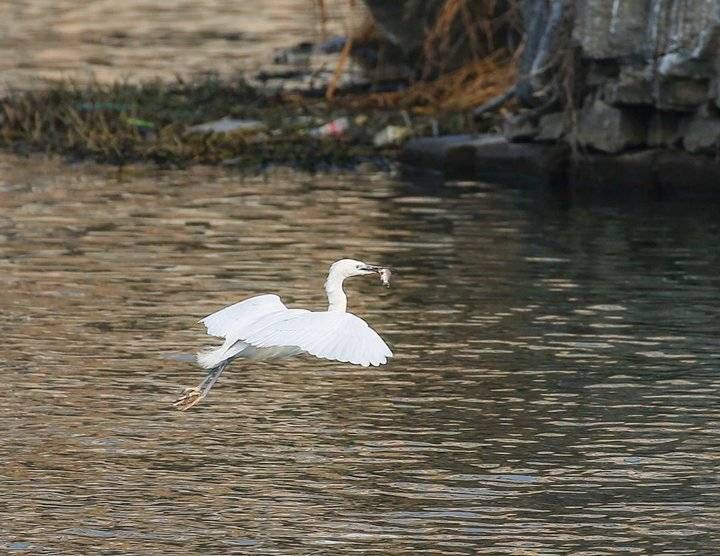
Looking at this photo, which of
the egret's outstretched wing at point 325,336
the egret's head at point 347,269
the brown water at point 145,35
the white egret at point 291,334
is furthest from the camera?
the brown water at point 145,35

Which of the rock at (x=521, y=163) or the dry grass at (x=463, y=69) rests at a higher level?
the dry grass at (x=463, y=69)

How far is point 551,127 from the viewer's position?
73.2 ft

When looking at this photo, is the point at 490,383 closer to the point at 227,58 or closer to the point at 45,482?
the point at 45,482

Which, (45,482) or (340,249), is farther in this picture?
(340,249)

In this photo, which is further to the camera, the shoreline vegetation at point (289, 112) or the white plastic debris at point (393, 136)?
the white plastic debris at point (393, 136)

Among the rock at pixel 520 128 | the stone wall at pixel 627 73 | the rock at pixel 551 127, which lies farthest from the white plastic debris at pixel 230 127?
the rock at pixel 551 127

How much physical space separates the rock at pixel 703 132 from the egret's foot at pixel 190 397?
10674mm

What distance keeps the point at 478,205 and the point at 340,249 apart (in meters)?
3.59

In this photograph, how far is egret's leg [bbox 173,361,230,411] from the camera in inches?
422

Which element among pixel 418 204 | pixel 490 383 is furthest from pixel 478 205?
pixel 490 383

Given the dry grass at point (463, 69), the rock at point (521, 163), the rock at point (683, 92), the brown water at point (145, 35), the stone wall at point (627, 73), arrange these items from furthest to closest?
the brown water at point (145, 35) → the dry grass at point (463, 69) → the rock at point (521, 163) → the rock at point (683, 92) → the stone wall at point (627, 73)

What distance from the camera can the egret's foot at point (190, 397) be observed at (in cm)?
1072

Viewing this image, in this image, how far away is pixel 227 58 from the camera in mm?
35469

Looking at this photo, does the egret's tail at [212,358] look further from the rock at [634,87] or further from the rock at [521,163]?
the rock at [521,163]
